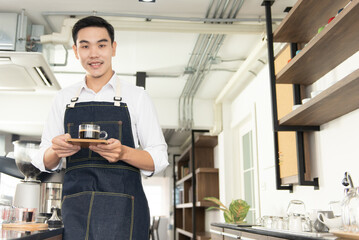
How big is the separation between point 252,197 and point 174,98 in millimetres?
2125

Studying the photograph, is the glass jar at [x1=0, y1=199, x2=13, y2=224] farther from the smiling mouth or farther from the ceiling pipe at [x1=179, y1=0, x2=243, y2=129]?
the ceiling pipe at [x1=179, y1=0, x2=243, y2=129]

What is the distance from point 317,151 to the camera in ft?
10.4

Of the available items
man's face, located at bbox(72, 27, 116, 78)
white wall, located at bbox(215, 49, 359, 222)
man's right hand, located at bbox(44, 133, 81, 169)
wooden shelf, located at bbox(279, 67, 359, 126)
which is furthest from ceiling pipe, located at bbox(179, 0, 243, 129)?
man's right hand, located at bbox(44, 133, 81, 169)

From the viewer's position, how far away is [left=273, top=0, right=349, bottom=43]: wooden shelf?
8.90 ft

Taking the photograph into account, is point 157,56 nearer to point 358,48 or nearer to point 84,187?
point 358,48

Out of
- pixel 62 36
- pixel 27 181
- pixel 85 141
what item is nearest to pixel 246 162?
pixel 62 36

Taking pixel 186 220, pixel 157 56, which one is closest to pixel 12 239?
pixel 157 56

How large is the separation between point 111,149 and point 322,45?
1719 mm

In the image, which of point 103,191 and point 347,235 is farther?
point 347,235

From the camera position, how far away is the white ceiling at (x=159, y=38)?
366cm

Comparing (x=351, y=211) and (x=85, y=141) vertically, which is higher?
(x=85, y=141)

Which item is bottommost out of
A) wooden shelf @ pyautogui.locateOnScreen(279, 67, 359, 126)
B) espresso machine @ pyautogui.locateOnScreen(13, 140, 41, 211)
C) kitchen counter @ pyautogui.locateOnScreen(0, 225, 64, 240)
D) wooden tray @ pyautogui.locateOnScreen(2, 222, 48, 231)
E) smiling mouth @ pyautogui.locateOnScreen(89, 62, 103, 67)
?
kitchen counter @ pyautogui.locateOnScreen(0, 225, 64, 240)

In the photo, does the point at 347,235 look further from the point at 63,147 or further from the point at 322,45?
the point at 63,147

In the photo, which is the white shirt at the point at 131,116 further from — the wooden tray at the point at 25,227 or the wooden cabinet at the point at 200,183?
the wooden cabinet at the point at 200,183
